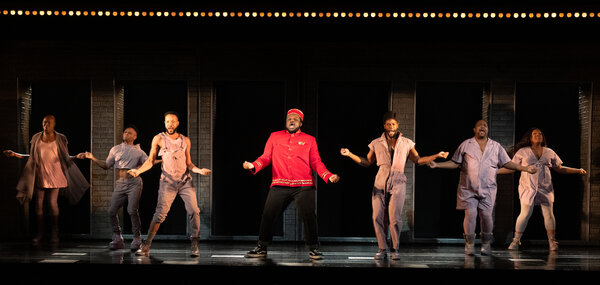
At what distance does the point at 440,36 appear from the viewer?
9.40 metres

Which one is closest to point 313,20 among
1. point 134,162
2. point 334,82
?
point 334,82

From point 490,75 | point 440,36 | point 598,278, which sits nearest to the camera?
point 598,278

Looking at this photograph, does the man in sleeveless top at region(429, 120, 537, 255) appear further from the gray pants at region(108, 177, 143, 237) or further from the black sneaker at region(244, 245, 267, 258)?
the gray pants at region(108, 177, 143, 237)

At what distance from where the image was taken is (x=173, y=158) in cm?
872

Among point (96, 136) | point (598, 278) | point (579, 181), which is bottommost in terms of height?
point (598, 278)

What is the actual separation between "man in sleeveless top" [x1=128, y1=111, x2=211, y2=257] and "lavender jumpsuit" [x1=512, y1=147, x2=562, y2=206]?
5.10 meters

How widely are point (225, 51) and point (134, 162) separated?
268 cm

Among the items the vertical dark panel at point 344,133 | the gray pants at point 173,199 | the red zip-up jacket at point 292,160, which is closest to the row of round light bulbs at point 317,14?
the red zip-up jacket at point 292,160

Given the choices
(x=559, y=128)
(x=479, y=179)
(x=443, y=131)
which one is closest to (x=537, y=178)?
(x=479, y=179)

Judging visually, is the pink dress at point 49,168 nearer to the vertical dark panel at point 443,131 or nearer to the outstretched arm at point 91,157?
the outstretched arm at point 91,157

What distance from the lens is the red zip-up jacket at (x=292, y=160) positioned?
8.58 metres

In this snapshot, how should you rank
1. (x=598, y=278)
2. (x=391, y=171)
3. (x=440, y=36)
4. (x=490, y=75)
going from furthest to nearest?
(x=490, y=75) → (x=440, y=36) → (x=391, y=171) → (x=598, y=278)

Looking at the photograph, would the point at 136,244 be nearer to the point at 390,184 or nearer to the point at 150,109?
the point at 150,109

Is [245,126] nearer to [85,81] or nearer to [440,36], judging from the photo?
[85,81]
